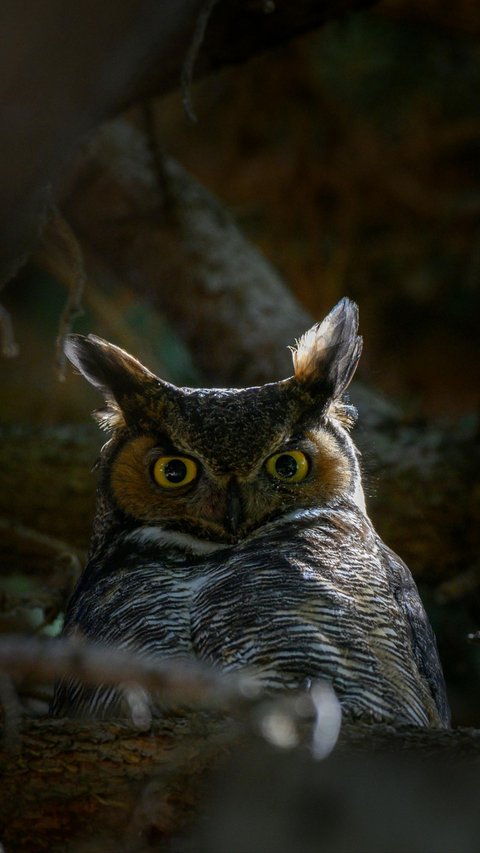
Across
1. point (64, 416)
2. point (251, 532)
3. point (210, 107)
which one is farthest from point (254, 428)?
point (210, 107)

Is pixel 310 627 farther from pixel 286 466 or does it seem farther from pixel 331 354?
pixel 331 354

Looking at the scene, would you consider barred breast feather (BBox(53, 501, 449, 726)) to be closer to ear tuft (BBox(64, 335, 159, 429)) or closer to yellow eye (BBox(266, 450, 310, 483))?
yellow eye (BBox(266, 450, 310, 483))

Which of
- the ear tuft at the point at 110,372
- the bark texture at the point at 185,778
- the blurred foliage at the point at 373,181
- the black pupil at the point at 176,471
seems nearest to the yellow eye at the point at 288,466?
the black pupil at the point at 176,471

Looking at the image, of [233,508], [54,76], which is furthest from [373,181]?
[54,76]

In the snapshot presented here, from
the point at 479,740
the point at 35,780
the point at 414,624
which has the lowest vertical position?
the point at 35,780

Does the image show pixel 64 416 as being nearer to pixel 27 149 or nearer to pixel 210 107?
pixel 210 107

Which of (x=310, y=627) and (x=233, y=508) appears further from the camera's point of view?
(x=233, y=508)

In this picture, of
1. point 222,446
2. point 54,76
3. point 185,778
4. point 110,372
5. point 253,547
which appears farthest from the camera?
point 110,372

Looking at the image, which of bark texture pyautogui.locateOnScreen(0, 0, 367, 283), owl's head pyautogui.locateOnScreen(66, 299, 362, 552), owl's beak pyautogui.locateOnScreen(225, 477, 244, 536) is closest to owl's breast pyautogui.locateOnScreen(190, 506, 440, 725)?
owl's beak pyautogui.locateOnScreen(225, 477, 244, 536)
